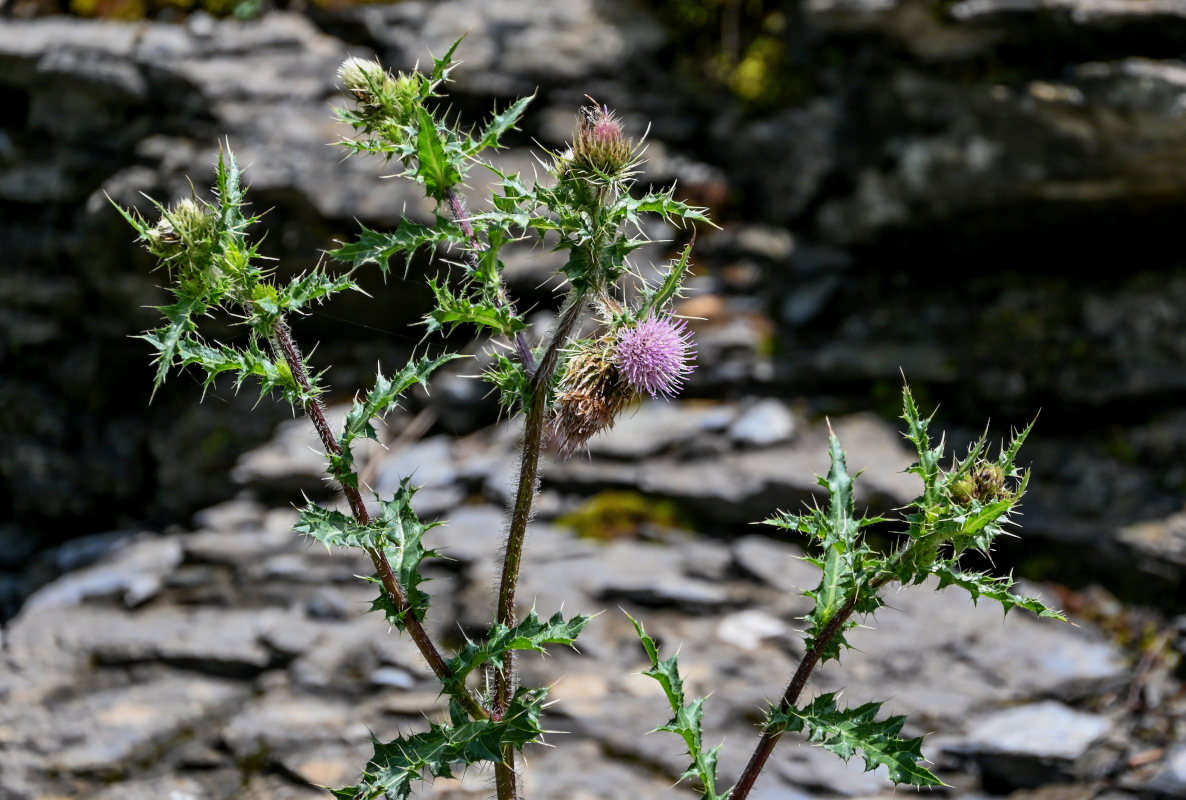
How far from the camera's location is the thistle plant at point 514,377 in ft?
6.45

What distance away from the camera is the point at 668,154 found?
21.3 ft

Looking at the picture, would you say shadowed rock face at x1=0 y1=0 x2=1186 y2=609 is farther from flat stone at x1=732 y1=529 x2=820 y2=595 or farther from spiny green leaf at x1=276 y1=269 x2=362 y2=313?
spiny green leaf at x1=276 y1=269 x2=362 y2=313

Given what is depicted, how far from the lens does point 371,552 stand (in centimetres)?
204

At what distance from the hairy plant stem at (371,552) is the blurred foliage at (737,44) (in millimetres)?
4939

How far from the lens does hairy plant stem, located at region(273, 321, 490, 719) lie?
205 cm

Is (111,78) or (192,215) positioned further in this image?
(111,78)

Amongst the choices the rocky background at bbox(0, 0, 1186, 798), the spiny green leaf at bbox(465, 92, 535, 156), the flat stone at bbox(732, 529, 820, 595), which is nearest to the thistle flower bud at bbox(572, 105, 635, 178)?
the spiny green leaf at bbox(465, 92, 535, 156)

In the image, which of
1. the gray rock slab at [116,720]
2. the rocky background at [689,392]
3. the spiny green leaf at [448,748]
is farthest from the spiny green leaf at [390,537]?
the gray rock slab at [116,720]

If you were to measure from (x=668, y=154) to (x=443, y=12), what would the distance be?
1.78 meters

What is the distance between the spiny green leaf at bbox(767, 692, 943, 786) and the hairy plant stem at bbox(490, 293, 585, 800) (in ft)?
1.86

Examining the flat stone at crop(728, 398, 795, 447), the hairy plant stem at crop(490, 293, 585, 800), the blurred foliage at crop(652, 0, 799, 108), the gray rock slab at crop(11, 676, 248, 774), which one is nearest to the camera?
the hairy plant stem at crop(490, 293, 585, 800)

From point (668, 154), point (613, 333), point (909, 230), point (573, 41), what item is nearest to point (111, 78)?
point (573, 41)

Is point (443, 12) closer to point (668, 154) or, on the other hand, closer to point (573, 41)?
point (573, 41)

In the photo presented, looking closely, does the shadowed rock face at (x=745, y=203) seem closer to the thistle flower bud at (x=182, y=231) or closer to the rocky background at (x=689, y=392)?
the rocky background at (x=689, y=392)
